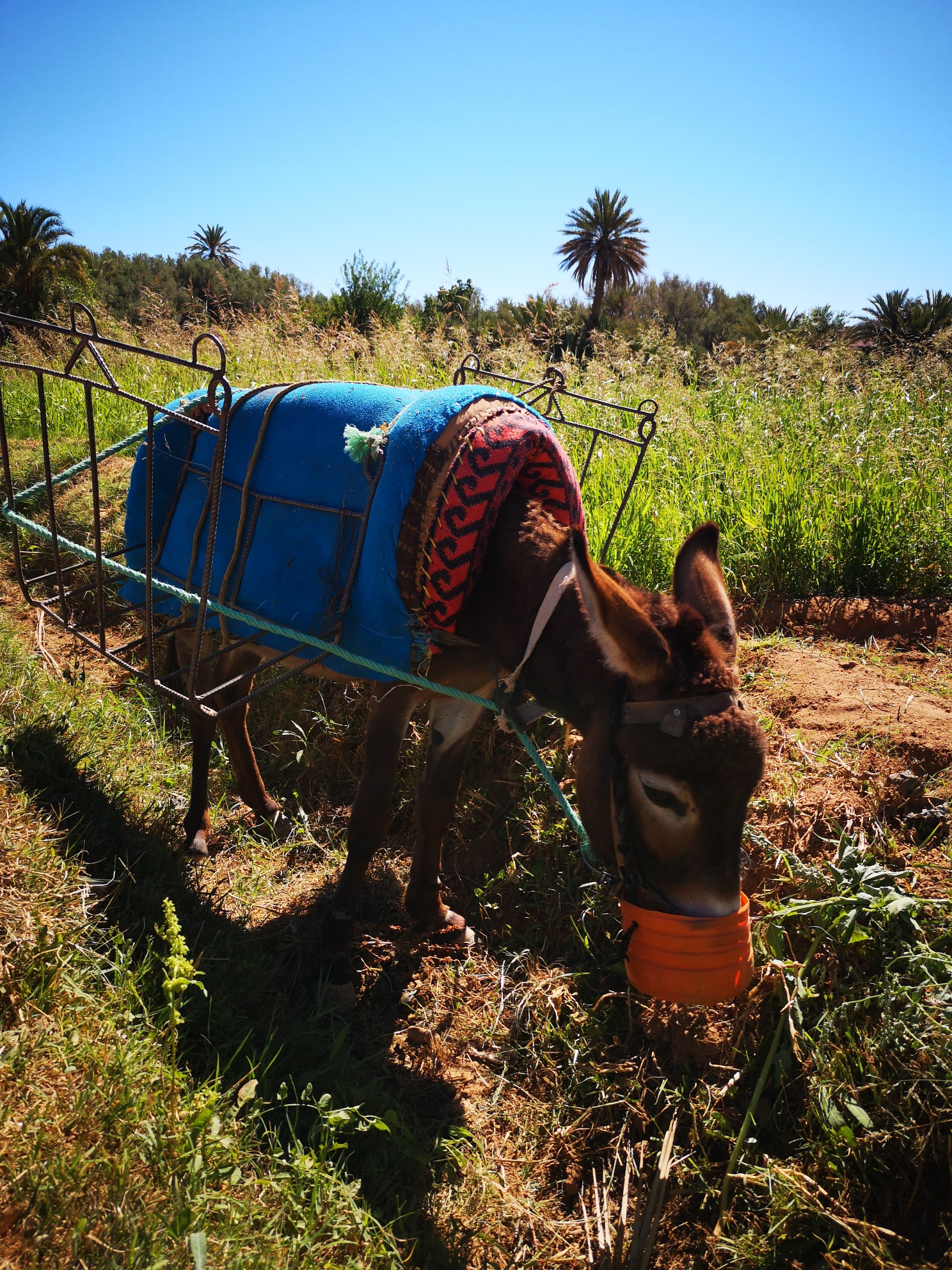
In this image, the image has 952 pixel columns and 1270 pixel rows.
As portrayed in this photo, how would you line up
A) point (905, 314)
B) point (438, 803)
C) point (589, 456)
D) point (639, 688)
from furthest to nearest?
point (905, 314), point (589, 456), point (438, 803), point (639, 688)

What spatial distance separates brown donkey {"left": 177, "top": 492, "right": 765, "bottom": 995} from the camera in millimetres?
1992

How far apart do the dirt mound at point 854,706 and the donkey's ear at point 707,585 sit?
3.91 feet

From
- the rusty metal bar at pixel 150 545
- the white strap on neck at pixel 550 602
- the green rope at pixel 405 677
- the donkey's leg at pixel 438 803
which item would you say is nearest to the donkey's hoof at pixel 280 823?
the donkey's leg at pixel 438 803

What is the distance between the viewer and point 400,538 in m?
2.45

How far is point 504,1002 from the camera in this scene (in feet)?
9.68

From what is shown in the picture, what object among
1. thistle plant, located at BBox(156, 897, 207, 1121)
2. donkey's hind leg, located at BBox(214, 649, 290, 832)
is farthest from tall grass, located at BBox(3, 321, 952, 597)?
thistle plant, located at BBox(156, 897, 207, 1121)

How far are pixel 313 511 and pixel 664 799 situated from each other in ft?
5.24

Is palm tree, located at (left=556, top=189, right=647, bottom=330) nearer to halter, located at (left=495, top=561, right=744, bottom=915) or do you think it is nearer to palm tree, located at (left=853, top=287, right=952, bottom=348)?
palm tree, located at (left=853, top=287, right=952, bottom=348)

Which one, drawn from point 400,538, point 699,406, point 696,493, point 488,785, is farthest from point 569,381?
point 400,538

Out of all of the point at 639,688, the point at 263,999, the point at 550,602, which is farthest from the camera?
the point at 263,999

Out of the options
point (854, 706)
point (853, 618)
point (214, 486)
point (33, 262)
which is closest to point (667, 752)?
point (214, 486)

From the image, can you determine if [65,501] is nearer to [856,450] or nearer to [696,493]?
[696,493]

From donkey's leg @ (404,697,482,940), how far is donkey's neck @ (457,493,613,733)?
620 millimetres

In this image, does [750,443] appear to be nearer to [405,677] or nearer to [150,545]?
[405,677]
